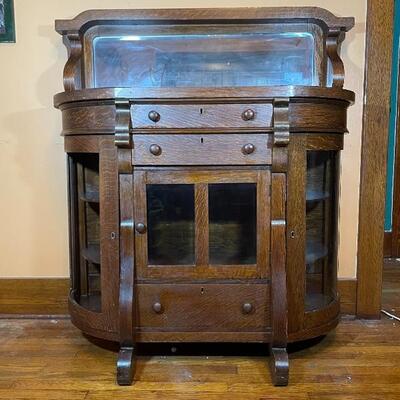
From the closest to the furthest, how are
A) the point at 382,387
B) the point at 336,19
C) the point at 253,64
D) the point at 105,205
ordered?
the point at 382,387, the point at 105,205, the point at 336,19, the point at 253,64

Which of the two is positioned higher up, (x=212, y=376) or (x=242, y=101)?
(x=242, y=101)

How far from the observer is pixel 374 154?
188 centimetres

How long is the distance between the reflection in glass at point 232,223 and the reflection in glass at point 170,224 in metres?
0.07

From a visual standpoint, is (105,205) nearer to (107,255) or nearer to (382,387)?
(107,255)

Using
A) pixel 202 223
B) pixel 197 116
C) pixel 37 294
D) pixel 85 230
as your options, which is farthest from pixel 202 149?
pixel 37 294

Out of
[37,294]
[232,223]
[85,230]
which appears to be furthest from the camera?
[37,294]

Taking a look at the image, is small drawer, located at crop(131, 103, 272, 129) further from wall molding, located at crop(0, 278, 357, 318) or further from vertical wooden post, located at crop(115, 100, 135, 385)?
wall molding, located at crop(0, 278, 357, 318)

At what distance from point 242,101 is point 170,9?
0.60m

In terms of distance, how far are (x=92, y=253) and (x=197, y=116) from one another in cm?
70

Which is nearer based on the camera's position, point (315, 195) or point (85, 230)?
point (315, 195)

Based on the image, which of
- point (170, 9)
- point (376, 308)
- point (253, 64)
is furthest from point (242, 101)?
point (376, 308)

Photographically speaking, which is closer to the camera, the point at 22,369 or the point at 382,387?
the point at 382,387

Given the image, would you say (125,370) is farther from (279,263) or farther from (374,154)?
(374,154)

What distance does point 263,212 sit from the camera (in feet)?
4.87
